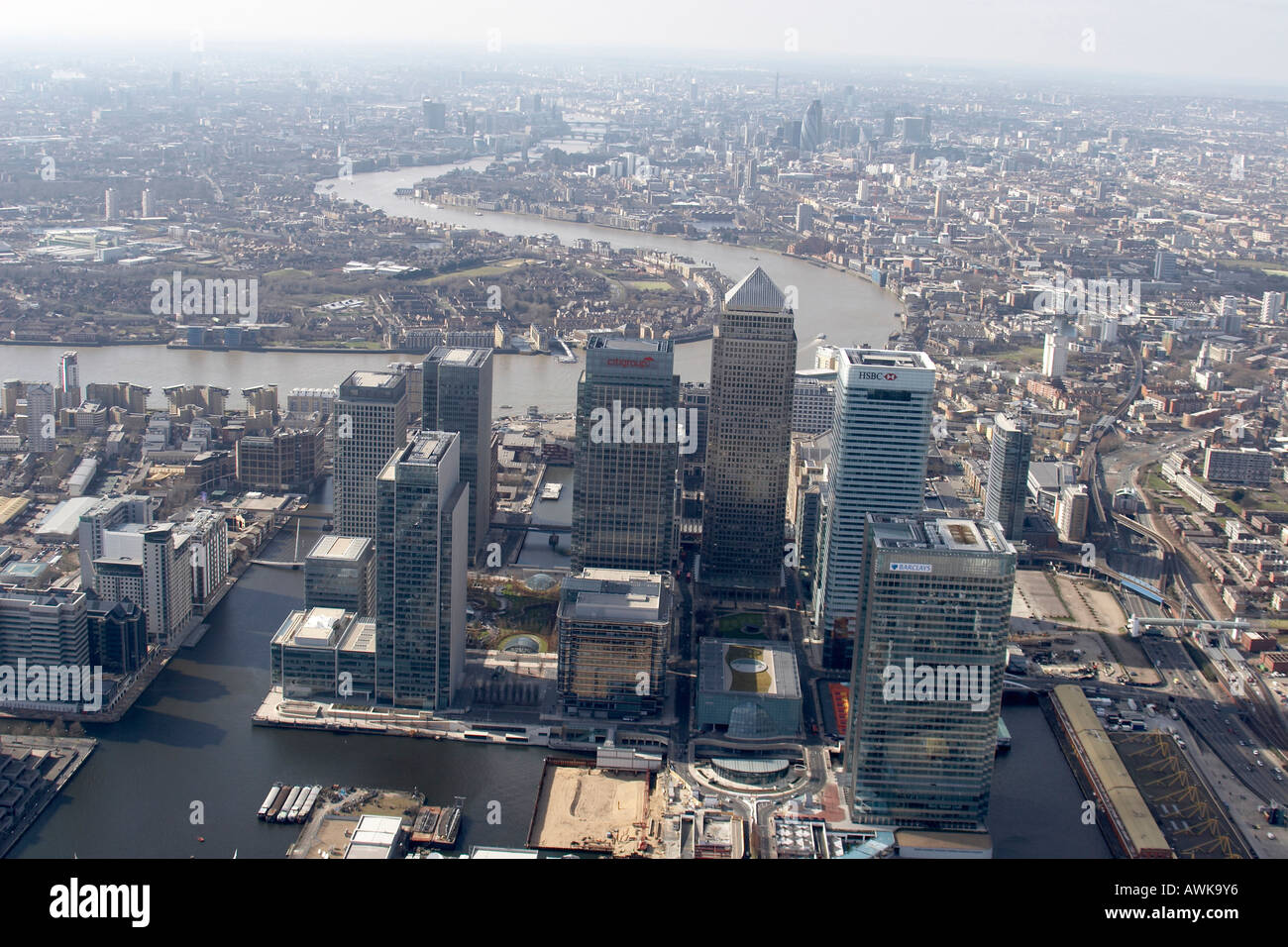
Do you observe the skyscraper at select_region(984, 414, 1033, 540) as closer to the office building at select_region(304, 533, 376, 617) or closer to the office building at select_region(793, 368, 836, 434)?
the office building at select_region(793, 368, 836, 434)

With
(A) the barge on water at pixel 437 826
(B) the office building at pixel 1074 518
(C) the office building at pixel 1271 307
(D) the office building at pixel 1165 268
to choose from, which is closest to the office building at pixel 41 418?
(A) the barge on water at pixel 437 826

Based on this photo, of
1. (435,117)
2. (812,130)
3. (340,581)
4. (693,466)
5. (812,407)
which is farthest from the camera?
(435,117)

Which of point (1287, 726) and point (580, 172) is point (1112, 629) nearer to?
point (1287, 726)

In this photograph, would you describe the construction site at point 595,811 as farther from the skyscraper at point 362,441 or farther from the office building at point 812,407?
the office building at point 812,407

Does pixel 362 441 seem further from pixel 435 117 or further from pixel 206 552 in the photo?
pixel 435 117

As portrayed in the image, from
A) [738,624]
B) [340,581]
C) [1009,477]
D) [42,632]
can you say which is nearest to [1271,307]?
[1009,477]

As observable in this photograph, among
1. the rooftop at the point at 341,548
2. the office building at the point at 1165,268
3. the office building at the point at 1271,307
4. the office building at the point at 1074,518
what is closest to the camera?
the rooftop at the point at 341,548
